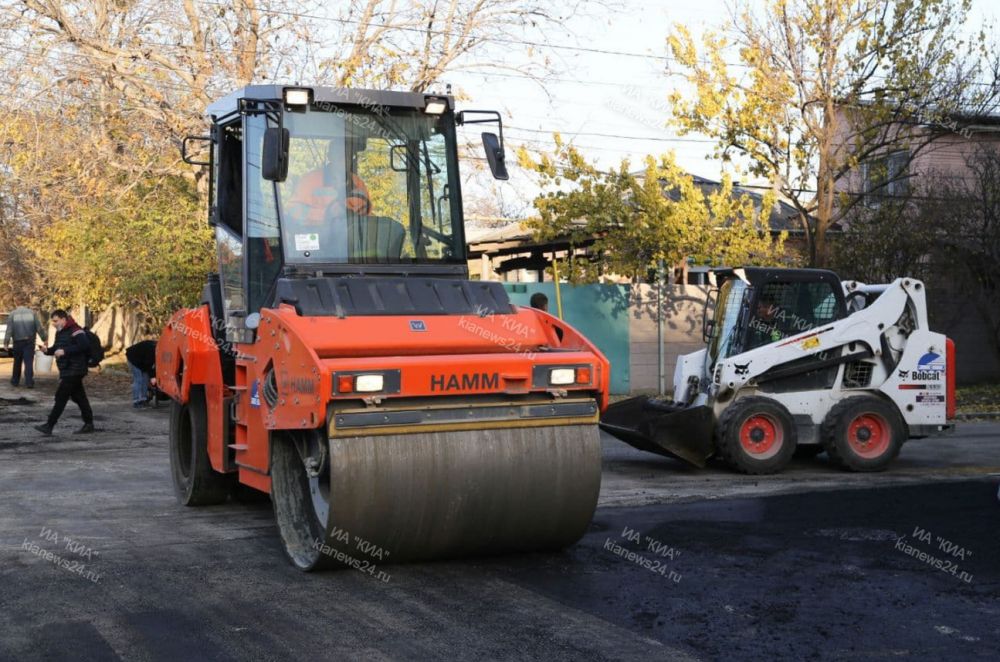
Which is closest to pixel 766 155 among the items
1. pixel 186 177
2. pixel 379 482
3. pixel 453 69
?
pixel 453 69

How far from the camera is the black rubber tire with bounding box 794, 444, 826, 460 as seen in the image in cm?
1320

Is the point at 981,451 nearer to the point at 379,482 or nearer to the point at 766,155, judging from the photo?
the point at 766,155

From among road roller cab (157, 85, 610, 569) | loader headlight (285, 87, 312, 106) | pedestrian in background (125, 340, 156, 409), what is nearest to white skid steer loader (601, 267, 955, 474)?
road roller cab (157, 85, 610, 569)

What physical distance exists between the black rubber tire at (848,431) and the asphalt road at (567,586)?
47.4 inches

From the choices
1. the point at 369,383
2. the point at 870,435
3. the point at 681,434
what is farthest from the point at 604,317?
the point at 369,383

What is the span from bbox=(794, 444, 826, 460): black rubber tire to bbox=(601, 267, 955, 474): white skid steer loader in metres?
0.50

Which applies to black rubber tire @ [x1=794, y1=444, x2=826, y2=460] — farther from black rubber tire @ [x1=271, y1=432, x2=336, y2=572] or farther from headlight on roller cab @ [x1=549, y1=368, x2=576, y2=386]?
black rubber tire @ [x1=271, y1=432, x2=336, y2=572]

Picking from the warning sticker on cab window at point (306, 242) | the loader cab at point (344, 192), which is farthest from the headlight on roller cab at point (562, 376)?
the warning sticker on cab window at point (306, 242)

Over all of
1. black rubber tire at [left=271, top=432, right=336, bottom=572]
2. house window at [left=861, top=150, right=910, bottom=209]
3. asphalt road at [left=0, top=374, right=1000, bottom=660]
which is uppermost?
house window at [left=861, top=150, right=910, bottom=209]

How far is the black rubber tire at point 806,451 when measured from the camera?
43.3 ft

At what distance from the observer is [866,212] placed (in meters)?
23.6

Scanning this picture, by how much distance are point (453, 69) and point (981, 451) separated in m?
13.7

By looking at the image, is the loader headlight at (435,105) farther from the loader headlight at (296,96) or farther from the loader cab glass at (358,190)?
the loader headlight at (296,96)

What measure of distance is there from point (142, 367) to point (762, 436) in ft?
38.6
